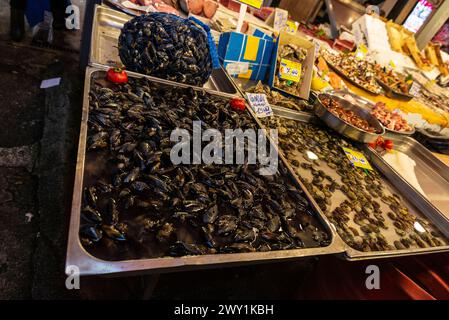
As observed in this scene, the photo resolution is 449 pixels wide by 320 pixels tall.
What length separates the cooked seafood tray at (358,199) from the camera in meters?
2.03

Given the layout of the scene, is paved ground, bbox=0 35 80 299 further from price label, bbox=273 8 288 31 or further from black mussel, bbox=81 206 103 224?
price label, bbox=273 8 288 31

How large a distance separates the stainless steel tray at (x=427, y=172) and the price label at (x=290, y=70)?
1295mm

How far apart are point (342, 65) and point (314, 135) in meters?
2.69

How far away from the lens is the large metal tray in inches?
106

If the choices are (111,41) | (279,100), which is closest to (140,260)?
(279,100)

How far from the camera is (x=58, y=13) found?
4812mm

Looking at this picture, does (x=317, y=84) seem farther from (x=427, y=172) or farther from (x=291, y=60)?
(x=427, y=172)

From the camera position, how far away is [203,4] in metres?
4.16

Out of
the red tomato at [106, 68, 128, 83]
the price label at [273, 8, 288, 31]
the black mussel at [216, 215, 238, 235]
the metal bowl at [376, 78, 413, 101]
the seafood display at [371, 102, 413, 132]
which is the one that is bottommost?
the black mussel at [216, 215, 238, 235]

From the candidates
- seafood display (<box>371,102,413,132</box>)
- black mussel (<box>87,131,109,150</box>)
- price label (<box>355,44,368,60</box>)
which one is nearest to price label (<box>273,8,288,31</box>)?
price label (<box>355,44,368,60</box>)

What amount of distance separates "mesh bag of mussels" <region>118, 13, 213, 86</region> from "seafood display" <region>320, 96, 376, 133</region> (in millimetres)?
1673

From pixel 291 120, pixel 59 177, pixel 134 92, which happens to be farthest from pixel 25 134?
pixel 291 120

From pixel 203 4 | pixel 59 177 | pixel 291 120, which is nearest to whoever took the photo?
pixel 59 177

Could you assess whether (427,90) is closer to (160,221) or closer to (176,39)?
(176,39)
